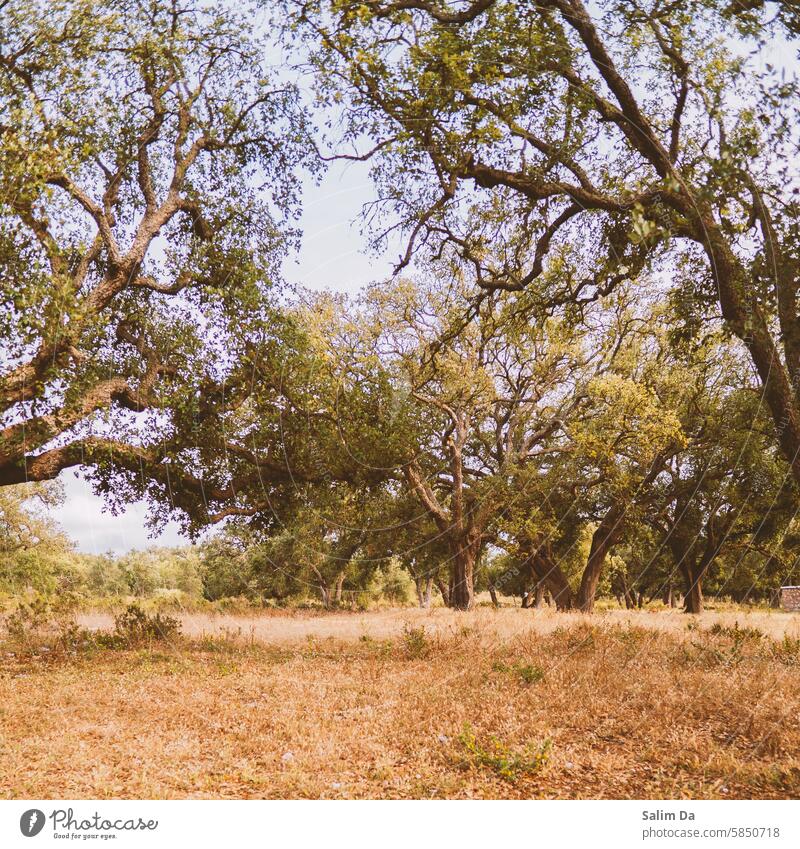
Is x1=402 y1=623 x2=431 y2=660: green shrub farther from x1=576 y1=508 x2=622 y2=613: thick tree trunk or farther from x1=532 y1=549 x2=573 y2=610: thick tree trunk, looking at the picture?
x1=576 y1=508 x2=622 y2=613: thick tree trunk

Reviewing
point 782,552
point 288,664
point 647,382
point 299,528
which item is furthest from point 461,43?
point 782,552

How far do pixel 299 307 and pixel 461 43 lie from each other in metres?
4.95

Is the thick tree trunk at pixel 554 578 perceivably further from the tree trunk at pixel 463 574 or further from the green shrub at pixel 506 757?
the green shrub at pixel 506 757

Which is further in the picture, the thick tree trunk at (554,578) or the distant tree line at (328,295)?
the thick tree trunk at (554,578)

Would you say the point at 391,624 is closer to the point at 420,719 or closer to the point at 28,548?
the point at 420,719

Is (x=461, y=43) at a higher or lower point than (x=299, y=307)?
higher

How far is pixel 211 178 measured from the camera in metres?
10.7

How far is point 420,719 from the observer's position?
6.76 m

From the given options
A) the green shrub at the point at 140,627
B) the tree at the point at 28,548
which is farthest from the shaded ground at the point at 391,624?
the tree at the point at 28,548
